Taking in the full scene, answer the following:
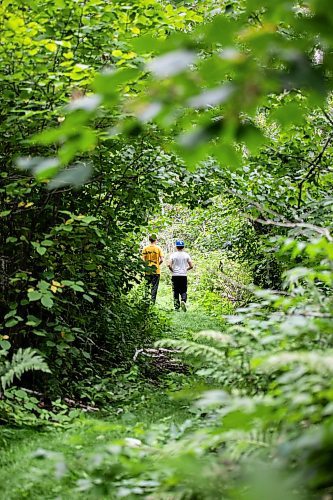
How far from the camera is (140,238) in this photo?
8742 mm

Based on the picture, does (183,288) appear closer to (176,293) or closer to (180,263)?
(176,293)

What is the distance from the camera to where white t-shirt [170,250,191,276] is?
42.7ft

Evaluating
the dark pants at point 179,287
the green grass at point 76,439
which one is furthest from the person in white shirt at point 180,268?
the green grass at point 76,439

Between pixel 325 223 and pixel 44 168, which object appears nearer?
pixel 44 168

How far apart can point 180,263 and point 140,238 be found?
14.4ft

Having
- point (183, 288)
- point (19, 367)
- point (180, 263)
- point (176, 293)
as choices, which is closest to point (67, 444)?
point (19, 367)

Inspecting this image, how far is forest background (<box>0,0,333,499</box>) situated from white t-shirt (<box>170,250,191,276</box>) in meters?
3.54

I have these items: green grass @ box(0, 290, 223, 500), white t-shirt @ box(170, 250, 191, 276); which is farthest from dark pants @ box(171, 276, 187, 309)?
green grass @ box(0, 290, 223, 500)

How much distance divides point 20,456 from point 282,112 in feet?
9.14

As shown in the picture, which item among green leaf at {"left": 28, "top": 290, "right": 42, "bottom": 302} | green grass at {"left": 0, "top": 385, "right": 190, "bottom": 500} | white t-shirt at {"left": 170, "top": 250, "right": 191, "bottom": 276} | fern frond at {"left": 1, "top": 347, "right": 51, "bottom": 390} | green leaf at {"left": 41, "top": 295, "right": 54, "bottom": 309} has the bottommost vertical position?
green grass at {"left": 0, "top": 385, "right": 190, "bottom": 500}

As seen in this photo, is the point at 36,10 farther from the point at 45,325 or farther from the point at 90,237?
the point at 45,325

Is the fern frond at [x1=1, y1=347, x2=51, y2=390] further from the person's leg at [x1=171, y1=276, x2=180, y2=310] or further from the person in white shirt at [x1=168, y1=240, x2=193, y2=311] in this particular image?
the person's leg at [x1=171, y1=276, x2=180, y2=310]

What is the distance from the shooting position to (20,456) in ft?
10.7

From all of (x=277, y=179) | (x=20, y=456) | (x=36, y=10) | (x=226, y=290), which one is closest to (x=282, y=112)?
(x=20, y=456)
